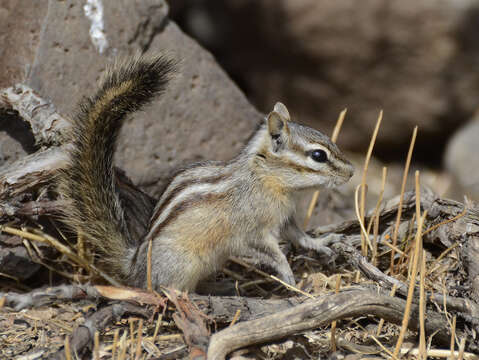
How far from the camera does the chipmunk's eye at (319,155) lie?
3.03 meters

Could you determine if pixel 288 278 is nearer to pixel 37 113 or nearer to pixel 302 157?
pixel 302 157

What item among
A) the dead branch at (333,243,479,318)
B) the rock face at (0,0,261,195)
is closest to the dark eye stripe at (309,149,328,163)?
the dead branch at (333,243,479,318)

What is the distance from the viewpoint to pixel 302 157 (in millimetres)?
3068

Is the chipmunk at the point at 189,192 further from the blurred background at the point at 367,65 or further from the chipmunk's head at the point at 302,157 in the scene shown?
the blurred background at the point at 367,65

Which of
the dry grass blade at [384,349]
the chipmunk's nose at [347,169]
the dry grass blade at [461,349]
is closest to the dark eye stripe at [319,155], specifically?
the chipmunk's nose at [347,169]

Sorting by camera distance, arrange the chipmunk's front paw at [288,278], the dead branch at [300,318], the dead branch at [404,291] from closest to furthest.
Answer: the dead branch at [300,318] → the dead branch at [404,291] → the chipmunk's front paw at [288,278]

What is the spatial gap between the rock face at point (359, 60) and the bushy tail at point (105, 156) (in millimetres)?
3916

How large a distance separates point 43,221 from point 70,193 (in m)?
0.41

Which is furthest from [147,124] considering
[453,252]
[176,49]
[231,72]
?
[231,72]

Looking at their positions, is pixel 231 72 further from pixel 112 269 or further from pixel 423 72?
pixel 112 269

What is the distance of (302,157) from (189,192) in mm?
625

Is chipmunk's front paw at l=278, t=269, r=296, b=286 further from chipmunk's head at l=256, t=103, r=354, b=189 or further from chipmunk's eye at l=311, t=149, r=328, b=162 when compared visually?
chipmunk's eye at l=311, t=149, r=328, b=162

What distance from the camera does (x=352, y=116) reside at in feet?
22.3

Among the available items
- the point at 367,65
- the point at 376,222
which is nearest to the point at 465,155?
the point at 367,65
